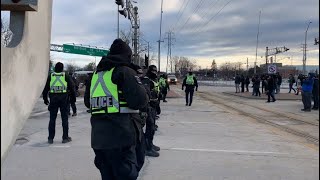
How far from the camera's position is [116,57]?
15.6ft

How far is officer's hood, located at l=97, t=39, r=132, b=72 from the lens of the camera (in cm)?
475

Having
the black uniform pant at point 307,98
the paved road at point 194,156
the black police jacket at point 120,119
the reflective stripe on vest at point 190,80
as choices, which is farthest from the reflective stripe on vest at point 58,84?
the black uniform pant at point 307,98

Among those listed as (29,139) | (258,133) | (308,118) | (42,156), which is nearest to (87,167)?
(42,156)

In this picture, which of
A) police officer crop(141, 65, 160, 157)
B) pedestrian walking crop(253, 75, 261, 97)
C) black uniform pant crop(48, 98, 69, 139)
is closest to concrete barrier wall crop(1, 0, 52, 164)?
police officer crop(141, 65, 160, 157)

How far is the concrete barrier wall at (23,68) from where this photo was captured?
3936 mm

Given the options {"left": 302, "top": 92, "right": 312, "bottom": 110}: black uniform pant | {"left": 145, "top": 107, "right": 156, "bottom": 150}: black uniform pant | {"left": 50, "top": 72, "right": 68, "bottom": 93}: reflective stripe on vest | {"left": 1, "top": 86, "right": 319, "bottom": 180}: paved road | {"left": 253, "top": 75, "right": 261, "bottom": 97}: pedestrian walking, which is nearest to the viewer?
{"left": 1, "top": 86, "right": 319, "bottom": 180}: paved road

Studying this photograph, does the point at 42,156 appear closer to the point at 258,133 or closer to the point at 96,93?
the point at 96,93

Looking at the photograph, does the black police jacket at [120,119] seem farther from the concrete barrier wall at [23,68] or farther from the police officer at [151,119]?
the police officer at [151,119]

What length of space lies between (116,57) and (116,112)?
564 millimetres

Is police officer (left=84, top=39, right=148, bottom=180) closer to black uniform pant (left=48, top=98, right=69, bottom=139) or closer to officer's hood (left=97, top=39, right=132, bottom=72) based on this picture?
officer's hood (left=97, top=39, right=132, bottom=72)

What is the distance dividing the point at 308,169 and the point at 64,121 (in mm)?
4956

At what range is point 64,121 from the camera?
32.0 ft

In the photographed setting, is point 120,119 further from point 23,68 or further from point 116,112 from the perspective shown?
point 23,68

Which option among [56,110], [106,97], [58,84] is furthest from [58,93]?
[106,97]
